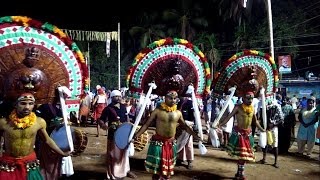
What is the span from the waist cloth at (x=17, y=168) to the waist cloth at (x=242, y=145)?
13.0ft

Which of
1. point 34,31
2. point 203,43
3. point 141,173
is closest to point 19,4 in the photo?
point 141,173

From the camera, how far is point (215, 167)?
8.24m

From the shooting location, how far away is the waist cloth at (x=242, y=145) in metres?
6.82

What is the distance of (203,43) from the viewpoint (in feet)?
111

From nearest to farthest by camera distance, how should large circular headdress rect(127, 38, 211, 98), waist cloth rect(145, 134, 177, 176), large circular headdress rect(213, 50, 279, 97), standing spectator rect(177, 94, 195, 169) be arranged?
waist cloth rect(145, 134, 177, 176) → large circular headdress rect(127, 38, 211, 98) → large circular headdress rect(213, 50, 279, 97) → standing spectator rect(177, 94, 195, 169)

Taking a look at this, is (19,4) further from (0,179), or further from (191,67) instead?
(0,179)

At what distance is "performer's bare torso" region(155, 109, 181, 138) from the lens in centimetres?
572

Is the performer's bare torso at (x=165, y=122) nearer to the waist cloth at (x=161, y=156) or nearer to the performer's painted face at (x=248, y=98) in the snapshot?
the waist cloth at (x=161, y=156)

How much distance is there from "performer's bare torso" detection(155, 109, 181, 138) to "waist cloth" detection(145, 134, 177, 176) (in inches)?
3.5

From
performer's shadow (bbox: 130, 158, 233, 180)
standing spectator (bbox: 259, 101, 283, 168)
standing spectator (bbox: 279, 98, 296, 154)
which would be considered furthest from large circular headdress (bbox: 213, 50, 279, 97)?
standing spectator (bbox: 279, 98, 296, 154)

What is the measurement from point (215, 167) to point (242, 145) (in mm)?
1589

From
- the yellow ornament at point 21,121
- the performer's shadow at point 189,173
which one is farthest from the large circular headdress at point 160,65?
the yellow ornament at point 21,121

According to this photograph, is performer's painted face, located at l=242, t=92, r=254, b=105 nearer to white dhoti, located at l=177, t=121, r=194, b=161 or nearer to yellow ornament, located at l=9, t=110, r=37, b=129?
white dhoti, located at l=177, t=121, r=194, b=161

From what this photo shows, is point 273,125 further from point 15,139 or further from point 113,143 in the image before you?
point 15,139
